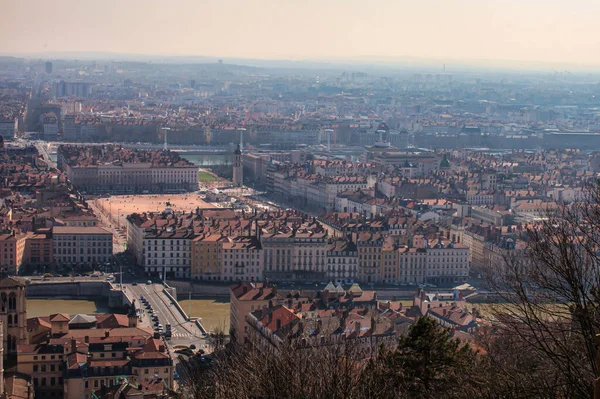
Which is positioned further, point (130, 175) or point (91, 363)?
point (130, 175)

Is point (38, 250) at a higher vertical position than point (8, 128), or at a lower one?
higher

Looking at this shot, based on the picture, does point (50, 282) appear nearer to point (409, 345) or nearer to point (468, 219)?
point (468, 219)

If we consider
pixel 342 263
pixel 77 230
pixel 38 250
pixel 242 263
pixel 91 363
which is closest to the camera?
pixel 91 363

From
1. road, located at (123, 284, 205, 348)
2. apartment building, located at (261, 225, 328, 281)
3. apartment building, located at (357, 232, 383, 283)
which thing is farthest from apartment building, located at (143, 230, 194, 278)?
apartment building, located at (357, 232, 383, 283)

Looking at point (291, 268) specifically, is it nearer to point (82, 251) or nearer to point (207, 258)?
point (207, 258)

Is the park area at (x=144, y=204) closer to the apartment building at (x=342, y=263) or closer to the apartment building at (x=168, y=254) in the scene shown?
the apartment building at (x=168, y=254)

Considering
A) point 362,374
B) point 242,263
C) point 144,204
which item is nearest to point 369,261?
point 242,263
